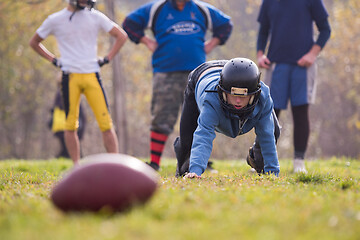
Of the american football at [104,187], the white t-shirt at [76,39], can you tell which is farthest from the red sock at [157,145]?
the american football at [104,187]

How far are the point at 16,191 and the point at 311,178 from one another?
2.83m

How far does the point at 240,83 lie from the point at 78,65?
3.29 metres

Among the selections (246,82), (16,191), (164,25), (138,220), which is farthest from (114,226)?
(164,25)

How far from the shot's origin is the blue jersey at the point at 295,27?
23.3ft

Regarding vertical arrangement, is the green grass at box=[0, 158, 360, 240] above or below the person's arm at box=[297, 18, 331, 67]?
below

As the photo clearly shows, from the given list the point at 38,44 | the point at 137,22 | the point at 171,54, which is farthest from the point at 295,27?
the point at 38,44

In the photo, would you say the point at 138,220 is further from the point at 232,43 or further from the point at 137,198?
the point at 232,43

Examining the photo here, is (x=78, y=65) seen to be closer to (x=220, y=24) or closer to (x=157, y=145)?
(x=157, y=145)

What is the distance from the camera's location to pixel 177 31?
743cm

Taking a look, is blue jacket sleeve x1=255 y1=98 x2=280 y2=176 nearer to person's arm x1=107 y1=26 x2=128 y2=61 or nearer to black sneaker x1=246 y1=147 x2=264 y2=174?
black sneaker x1=246 y1=147 x2=264 y2=174

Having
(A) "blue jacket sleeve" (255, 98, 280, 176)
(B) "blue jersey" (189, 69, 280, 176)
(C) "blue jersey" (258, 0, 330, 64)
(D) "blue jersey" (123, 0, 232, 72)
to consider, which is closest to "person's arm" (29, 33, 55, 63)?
(D) "blue jersey" (123, 0, 232, 72)

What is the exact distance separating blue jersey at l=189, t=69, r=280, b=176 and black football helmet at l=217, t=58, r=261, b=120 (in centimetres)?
16

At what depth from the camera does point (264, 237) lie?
2.35 meters

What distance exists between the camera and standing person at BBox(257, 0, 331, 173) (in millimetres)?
6938
